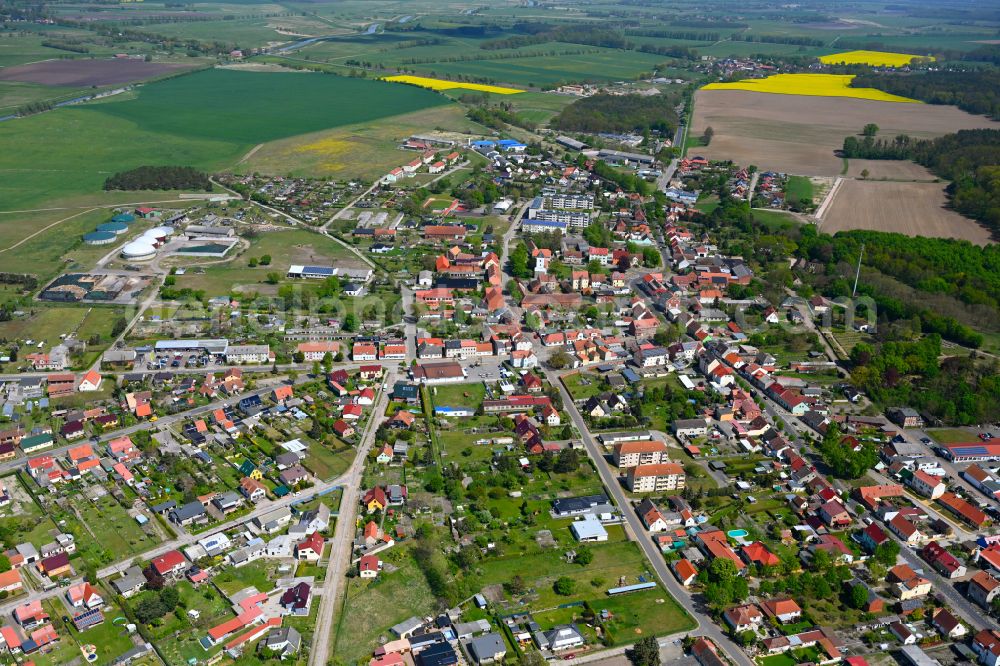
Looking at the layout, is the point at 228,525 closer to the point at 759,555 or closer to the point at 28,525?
the point at 28,525

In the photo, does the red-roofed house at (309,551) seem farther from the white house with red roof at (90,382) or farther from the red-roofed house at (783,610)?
the white house with red roof at (90,382)

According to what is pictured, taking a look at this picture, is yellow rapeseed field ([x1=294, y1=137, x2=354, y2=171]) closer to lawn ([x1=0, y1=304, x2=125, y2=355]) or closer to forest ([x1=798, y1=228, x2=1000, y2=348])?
lawn ([x1=0, y1=304, x2=125, y2=355])

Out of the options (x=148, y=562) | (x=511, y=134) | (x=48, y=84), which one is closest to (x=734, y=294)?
(x=148, y=562)

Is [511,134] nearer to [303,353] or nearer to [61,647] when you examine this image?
[303,353]

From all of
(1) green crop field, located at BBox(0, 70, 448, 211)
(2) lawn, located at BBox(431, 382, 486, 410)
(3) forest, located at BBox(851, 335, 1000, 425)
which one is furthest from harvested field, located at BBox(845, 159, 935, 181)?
(2) lawn, located at BBox(431, 382, 486, 410)

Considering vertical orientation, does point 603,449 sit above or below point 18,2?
below

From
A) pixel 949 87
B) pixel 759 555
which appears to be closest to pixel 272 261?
pixel 759 555
